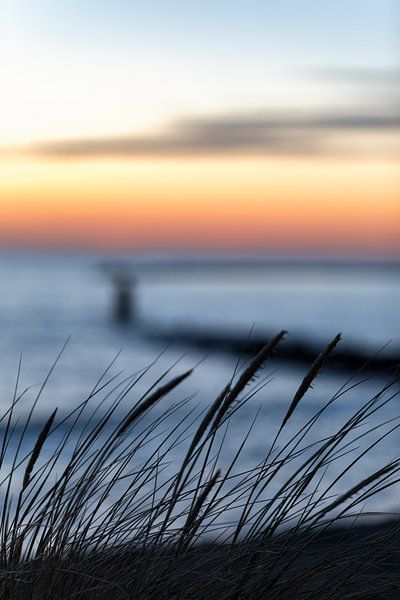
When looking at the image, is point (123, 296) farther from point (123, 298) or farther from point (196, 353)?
point (196, 353)

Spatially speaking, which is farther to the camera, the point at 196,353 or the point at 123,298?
the point at 123,298

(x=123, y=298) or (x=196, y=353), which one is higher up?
(x=123, y=298)

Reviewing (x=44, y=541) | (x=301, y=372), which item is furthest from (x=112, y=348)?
(x=44, y=541)

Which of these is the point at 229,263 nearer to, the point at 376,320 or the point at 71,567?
the point at 376,320

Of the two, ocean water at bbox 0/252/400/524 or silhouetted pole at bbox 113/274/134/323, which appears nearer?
ocean water at bbox 0/252/400/524

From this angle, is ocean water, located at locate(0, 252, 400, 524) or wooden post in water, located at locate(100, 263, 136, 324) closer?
ocean water, located at locate(0, 252, 400, 524)

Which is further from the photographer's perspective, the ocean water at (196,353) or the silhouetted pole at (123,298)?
the silhouetted pole at (123,298)

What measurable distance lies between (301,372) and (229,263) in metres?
25.5

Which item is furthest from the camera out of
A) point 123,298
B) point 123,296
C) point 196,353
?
point 123,296

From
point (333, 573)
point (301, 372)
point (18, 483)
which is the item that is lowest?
point (333, 573)

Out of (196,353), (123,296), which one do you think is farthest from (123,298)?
(196,353)

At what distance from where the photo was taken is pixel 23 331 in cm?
3153

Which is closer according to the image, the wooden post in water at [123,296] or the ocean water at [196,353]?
the ocean water at [196,353]

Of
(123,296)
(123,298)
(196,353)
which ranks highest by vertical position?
(123,296)
